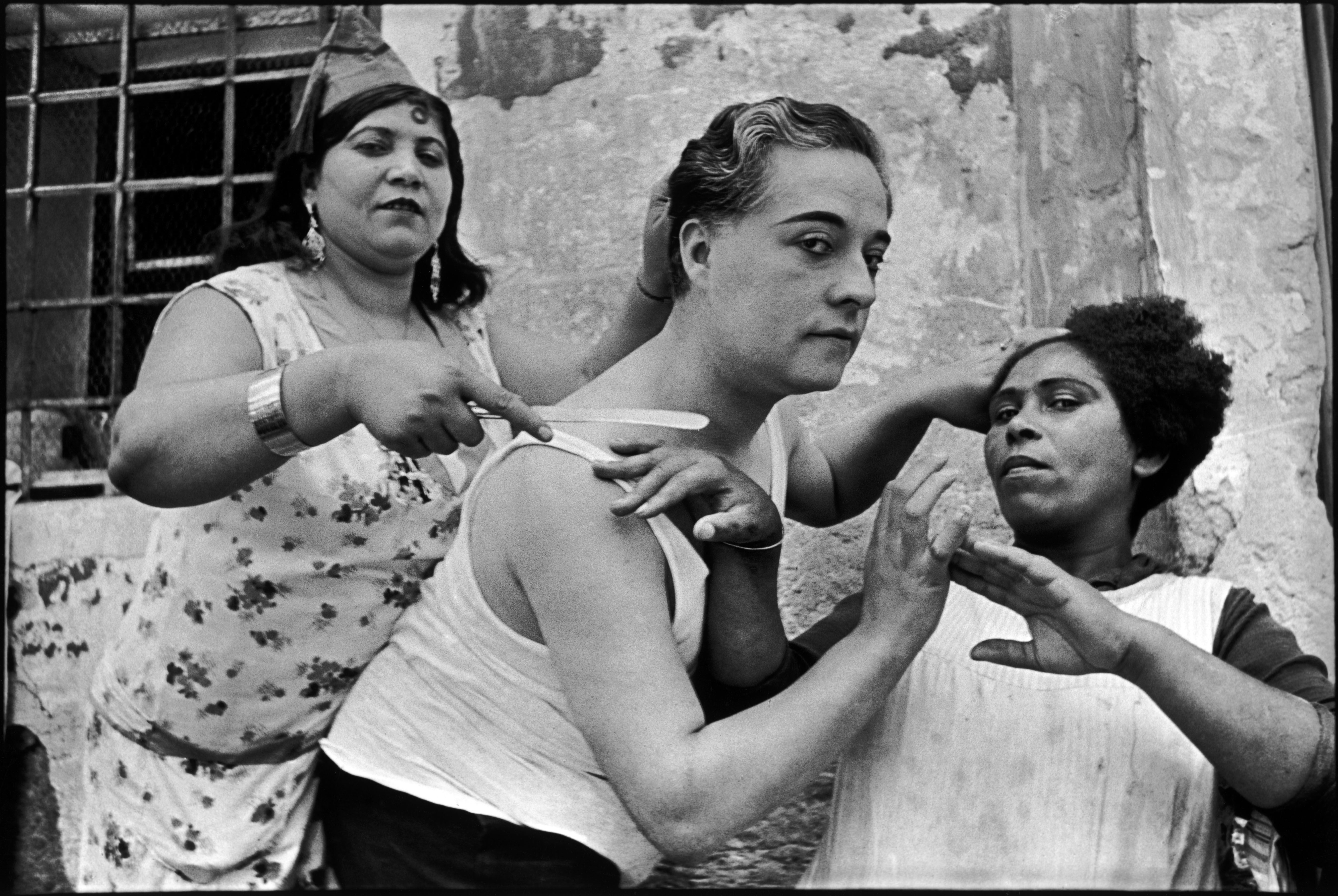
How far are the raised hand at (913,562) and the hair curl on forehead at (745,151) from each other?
0.41m

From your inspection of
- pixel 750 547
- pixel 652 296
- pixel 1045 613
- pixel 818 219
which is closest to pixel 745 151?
pixel 818 219

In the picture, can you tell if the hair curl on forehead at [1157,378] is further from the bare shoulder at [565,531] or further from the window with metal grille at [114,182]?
the window with metal grille at [114,182]

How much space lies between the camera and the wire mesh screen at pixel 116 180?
324 cm

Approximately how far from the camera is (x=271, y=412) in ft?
6.67

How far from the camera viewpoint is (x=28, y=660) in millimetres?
3070

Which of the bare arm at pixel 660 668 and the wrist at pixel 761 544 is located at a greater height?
the wrist at pixel 761 544

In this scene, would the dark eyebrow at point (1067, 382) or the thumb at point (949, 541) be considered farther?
the dark eyebrow at point (1067, 382)

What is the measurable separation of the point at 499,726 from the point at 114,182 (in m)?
1.77

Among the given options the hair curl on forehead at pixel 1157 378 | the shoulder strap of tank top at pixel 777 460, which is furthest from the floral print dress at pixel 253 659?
the hair curl on forehead at pixel 1157 378

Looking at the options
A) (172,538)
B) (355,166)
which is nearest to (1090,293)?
(355,166)

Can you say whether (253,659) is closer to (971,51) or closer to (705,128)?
(705,128)

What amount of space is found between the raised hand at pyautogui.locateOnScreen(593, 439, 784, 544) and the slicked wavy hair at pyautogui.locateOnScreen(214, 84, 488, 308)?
2.11 feet

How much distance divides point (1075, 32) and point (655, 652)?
1.67 m

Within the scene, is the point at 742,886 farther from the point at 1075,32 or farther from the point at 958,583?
the point at 1075,32
